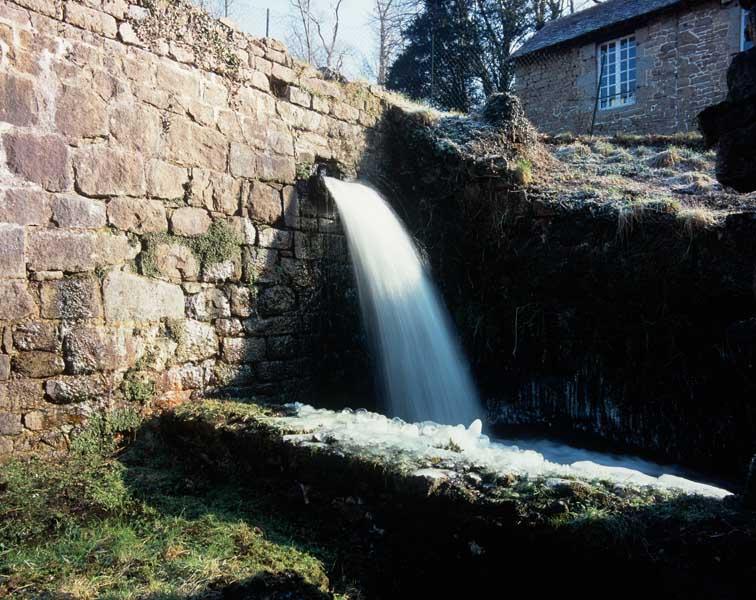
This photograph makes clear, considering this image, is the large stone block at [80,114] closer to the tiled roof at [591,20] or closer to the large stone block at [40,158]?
the large stone block at [40,158]

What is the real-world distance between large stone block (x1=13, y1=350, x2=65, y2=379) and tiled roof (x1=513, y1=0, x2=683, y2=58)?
13857mm

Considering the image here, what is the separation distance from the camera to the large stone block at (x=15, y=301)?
121 inches

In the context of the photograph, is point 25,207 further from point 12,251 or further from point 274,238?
point 274,238

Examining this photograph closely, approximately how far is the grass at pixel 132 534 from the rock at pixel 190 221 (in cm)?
148

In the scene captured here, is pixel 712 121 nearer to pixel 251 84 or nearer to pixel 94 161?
pixel 94 161

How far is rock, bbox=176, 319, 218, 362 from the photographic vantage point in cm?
395

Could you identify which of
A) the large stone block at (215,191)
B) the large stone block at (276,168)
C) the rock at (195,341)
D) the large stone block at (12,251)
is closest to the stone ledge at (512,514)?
the rock at (195,341)

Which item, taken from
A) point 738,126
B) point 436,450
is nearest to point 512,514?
point 436,450

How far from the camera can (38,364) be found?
10.5 ft

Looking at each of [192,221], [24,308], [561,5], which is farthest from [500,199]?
[561,5]

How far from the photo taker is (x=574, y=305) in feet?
15.9

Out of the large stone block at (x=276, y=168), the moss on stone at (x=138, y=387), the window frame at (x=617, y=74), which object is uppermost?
the window frame at (x=617, y=74)

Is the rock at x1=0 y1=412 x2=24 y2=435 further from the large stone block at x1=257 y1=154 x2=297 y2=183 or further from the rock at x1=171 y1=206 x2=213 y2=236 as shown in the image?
the large stone block at x1=257 y1=154 x2=297 y2=183

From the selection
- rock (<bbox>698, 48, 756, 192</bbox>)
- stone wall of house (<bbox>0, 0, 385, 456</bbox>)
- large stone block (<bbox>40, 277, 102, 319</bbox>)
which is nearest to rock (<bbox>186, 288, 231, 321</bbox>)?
stone wall of house (<bbox>0, 0, 385, 456</bbox>)
